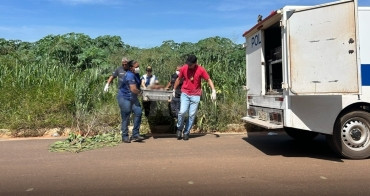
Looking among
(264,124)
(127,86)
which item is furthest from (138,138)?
(264,124)

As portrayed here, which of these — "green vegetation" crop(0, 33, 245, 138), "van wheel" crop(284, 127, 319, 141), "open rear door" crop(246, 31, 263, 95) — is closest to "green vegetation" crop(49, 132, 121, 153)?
"green vegetation" crop(0, 33, 245, 138)

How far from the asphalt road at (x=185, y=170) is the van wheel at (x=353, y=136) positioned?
191 millimetres

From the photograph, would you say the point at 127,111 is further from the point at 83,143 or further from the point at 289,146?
the point at 289,146

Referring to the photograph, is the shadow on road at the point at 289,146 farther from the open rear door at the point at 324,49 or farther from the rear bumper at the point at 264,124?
the open rear door at the point at 324,49

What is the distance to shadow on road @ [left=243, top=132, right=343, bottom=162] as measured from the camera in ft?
24.5

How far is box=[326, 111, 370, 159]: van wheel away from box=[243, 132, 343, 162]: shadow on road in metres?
0.25

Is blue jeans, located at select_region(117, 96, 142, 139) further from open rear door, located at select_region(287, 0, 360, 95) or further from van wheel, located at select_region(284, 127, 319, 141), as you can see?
open rear door, located at select_region(287, 0, 360, 95)

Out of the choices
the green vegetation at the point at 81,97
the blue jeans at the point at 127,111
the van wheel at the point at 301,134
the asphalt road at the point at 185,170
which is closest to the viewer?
the asphalt road at the point at 185,170

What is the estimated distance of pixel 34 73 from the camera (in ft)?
42.0

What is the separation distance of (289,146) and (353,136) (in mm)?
1750

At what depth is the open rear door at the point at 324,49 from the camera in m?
→ 6.20

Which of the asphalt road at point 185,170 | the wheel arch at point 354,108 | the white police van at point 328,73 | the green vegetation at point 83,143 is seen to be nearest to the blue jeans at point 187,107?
the asphalt road at point 185,170

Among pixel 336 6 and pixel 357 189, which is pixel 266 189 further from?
pixel 336 6

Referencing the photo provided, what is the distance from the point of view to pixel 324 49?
253 inches
